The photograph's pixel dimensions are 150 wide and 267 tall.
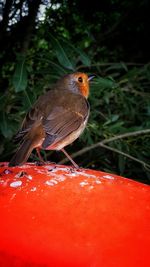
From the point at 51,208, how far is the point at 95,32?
111 inches

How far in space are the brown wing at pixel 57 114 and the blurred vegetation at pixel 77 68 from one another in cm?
24

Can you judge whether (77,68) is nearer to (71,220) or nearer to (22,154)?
(22,154)

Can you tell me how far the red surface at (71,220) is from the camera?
1288mm

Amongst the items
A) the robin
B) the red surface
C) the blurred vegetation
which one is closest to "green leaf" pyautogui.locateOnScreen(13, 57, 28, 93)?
the blurred vegetation

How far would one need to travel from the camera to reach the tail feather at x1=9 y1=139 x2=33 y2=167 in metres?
1.89

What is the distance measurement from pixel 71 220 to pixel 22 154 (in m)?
0.60

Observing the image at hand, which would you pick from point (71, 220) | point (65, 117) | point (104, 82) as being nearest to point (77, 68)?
point (104, 82)

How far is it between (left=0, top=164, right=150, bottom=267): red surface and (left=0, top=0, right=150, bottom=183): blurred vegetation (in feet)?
3.52

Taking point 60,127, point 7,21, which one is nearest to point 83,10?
point 7,21

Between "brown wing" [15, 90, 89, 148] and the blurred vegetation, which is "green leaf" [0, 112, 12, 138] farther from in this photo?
"brown wing" [15, 90, 89, 148]

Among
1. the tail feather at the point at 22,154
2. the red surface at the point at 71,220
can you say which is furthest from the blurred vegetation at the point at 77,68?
the red surface at the point at 71,220

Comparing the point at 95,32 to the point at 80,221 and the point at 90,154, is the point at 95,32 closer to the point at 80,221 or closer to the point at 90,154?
the point at 90,154

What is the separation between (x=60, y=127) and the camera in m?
2.35

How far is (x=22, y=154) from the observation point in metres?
1.96
